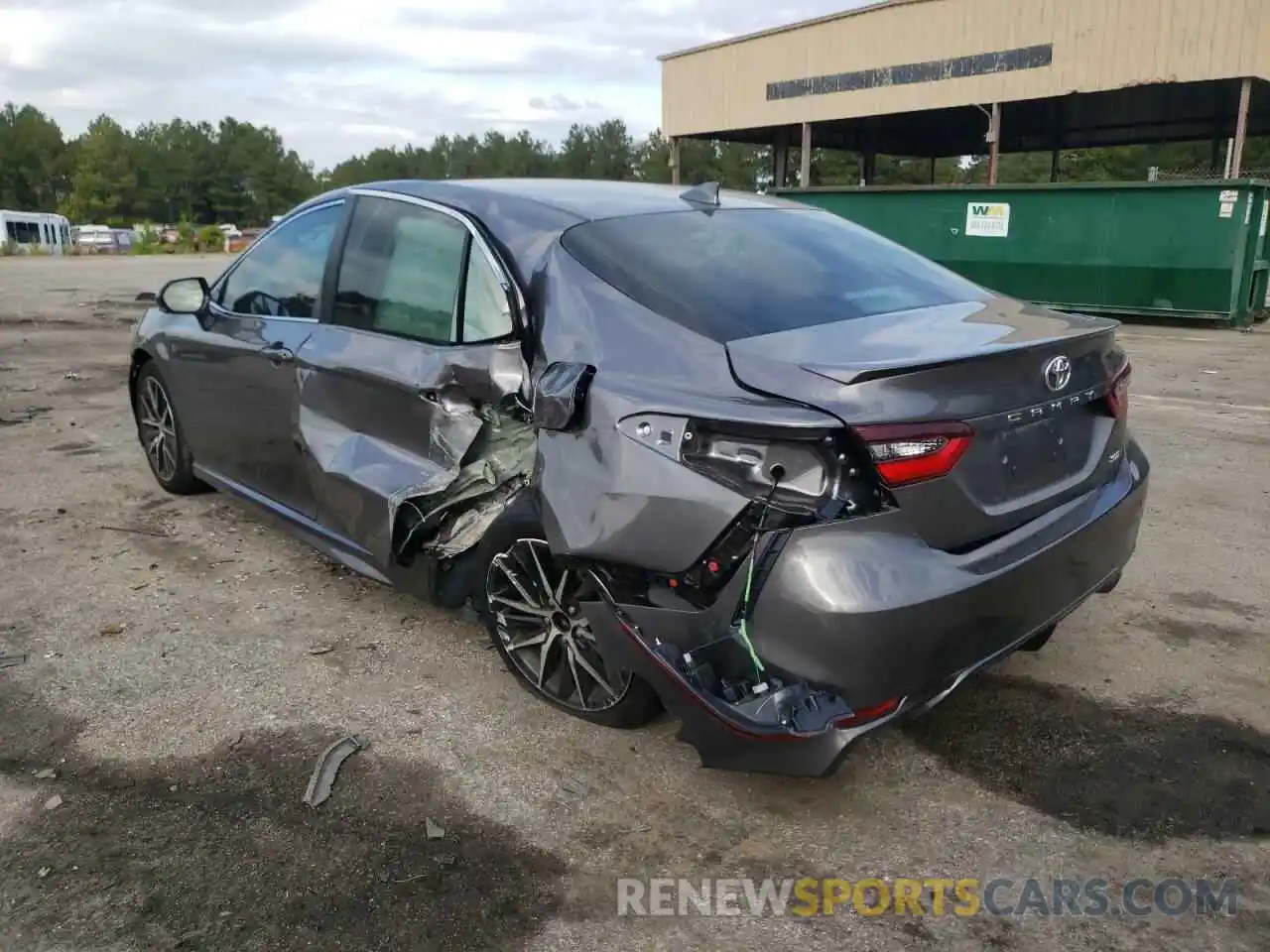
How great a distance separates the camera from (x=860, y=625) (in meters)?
2.37

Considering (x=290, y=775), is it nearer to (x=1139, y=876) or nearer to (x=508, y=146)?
(x=1139, y=876)

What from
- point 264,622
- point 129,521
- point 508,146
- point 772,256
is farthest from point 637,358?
point 508,146

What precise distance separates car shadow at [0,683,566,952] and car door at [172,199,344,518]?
51.4 inches

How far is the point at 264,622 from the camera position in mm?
4020

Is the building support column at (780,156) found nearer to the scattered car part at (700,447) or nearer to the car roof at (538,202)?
the car roof at (538,202)

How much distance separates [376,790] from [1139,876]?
1.95m

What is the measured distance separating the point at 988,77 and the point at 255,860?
26.0 m

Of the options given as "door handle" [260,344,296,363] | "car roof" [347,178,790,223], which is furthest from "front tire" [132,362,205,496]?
"car roof" [347,178,790,223]

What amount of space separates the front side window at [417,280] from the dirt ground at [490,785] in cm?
115

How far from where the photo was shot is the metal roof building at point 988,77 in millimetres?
21375

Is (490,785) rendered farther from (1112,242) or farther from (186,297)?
(1112,242)

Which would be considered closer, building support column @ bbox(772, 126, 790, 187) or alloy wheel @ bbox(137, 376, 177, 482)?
alloy wheel @ bbox(137, 376, 177, 482)

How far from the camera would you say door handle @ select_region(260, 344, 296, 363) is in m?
4.09

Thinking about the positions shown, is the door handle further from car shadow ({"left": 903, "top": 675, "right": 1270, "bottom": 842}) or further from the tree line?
the tree line
